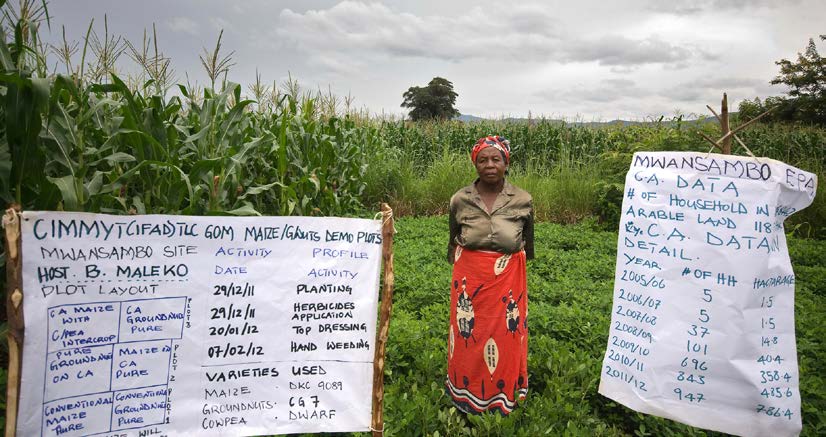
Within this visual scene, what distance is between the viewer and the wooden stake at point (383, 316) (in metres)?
2.28

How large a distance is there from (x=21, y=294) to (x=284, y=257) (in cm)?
98

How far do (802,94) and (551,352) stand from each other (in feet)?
116

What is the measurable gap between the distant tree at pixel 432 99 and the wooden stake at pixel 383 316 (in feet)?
176

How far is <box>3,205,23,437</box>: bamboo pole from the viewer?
1749mm

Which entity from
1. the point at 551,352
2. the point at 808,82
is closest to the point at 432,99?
the point at 808,82

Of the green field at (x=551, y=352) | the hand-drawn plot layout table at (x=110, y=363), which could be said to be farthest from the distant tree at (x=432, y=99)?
the hand-drawn plot layout table at (x=110, y=363)

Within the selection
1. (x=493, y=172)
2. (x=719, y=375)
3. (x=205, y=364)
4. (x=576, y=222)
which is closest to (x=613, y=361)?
(x=719, y=375)

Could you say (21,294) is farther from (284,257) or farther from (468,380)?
(468,380)

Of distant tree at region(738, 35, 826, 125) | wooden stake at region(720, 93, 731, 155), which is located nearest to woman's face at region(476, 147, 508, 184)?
wooden stake at region(720, 93, 731, 155)

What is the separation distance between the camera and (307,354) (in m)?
2.27

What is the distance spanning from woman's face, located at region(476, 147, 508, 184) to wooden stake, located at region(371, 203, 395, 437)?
3.07 ft

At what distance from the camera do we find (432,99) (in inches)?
2160

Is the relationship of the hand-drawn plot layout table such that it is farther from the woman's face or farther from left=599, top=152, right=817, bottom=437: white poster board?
left=599, top=152, right=817, bottom=437: white poster board

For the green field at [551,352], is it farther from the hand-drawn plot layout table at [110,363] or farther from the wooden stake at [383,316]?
the hand-drawn plot layout table at [110,363]
